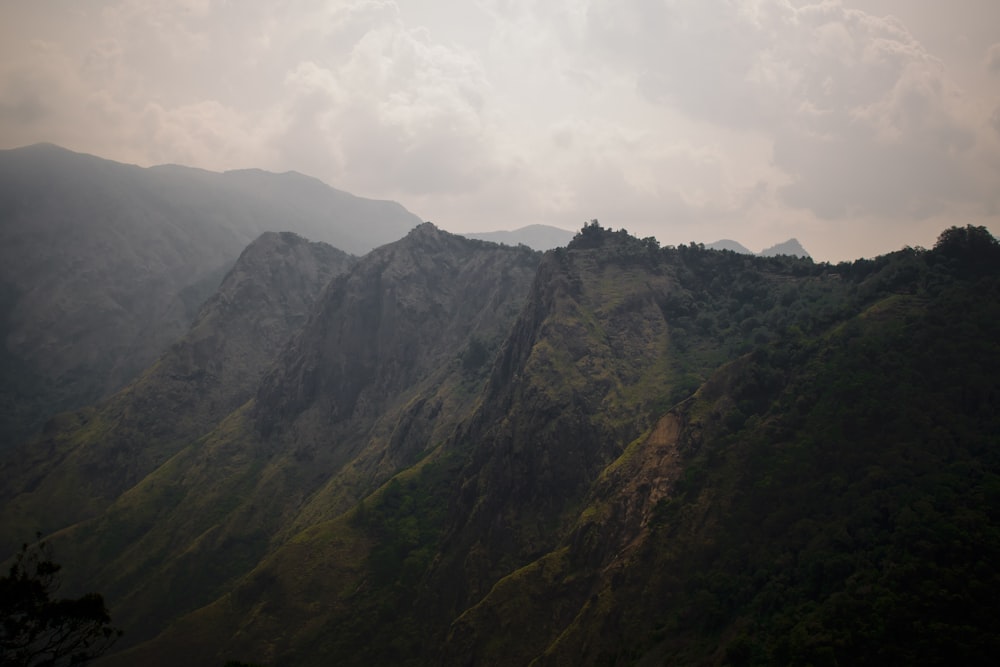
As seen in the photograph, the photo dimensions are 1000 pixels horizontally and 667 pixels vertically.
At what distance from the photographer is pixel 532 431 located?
10762cm

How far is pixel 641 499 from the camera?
82500mm

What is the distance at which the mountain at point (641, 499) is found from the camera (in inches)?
2328

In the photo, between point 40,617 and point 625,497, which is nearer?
point 40,617

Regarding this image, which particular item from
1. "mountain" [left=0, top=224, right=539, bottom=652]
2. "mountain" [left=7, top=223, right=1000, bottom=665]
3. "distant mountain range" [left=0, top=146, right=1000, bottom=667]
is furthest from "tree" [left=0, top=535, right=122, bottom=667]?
"mountain" [left=0, top=224, right=539, bottom=652]

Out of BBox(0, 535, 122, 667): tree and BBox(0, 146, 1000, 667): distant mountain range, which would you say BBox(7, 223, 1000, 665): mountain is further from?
BBox(0, 535, 122, 667): tree

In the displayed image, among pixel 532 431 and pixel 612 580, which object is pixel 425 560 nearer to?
pixel 532 431

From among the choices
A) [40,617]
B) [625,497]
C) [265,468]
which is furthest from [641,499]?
[265,468]

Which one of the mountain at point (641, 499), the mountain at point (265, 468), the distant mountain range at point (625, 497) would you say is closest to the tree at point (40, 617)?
the distant mountain range at point (625, 497)

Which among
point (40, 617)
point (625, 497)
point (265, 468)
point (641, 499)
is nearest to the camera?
point (40, 617)

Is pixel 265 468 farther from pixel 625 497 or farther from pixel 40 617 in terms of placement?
pixel 40 617

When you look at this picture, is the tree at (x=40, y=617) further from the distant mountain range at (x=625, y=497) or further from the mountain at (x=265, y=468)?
the mountain at (x=265, y=468)

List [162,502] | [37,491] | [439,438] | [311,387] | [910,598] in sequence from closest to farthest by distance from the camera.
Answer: [910,598] < [439,438] < [162,502] < [37,491] < [311,387]

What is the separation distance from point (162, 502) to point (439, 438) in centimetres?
8227

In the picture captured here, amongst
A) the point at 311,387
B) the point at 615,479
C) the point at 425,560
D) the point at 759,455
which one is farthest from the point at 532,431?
the point at 311,387
